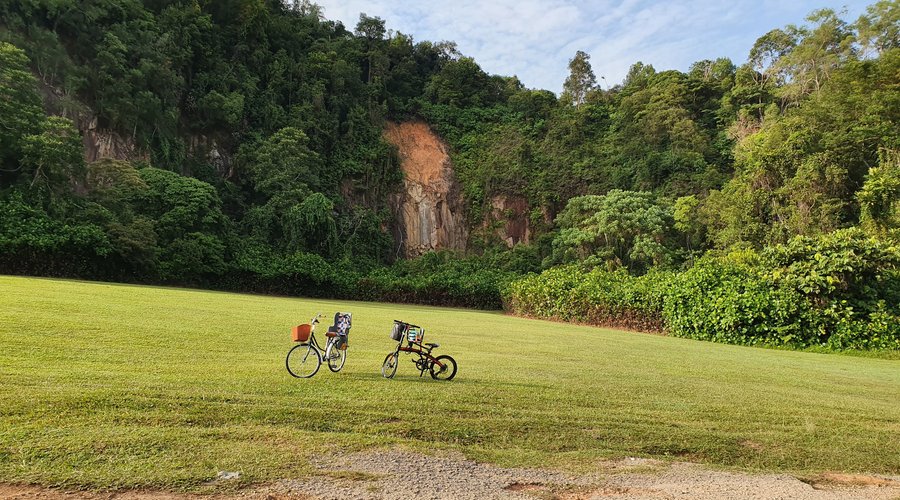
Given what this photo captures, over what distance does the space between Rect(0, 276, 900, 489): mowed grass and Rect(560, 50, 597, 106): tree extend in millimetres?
35359

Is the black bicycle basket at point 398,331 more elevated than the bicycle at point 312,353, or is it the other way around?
the black bicycle basket at point 398,331

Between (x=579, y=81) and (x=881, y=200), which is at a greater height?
(x=579, y=81)

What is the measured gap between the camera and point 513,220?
35.7 m

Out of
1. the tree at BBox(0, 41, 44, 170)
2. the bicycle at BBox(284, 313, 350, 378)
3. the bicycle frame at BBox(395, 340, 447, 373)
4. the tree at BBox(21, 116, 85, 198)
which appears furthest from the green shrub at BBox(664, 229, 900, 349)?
the tree at BBox(0, 41, 44, 170)

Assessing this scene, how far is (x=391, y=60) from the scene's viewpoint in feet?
133

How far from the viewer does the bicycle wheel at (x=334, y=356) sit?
232 inches

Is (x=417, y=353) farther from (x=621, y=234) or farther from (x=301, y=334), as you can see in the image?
(x=621, y=234)

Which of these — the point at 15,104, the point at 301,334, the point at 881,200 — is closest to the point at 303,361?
the point at 301,334

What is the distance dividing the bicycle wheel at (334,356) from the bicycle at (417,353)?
1.63 feet

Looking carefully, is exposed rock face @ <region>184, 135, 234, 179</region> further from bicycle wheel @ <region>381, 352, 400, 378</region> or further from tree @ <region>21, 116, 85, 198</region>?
bicycle wheel @ <region>381, 352, 400, 378</region>

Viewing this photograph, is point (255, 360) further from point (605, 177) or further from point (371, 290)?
point (605, 177)

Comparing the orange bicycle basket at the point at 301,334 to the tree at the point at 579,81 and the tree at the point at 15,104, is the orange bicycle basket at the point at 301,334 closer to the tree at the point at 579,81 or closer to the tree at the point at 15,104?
the tree at the point at 15,104

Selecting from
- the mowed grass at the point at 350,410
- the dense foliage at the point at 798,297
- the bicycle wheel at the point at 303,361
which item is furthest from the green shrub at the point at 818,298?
the bicycle wheel at the point at 303,361

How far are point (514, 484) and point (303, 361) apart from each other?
3143mm
